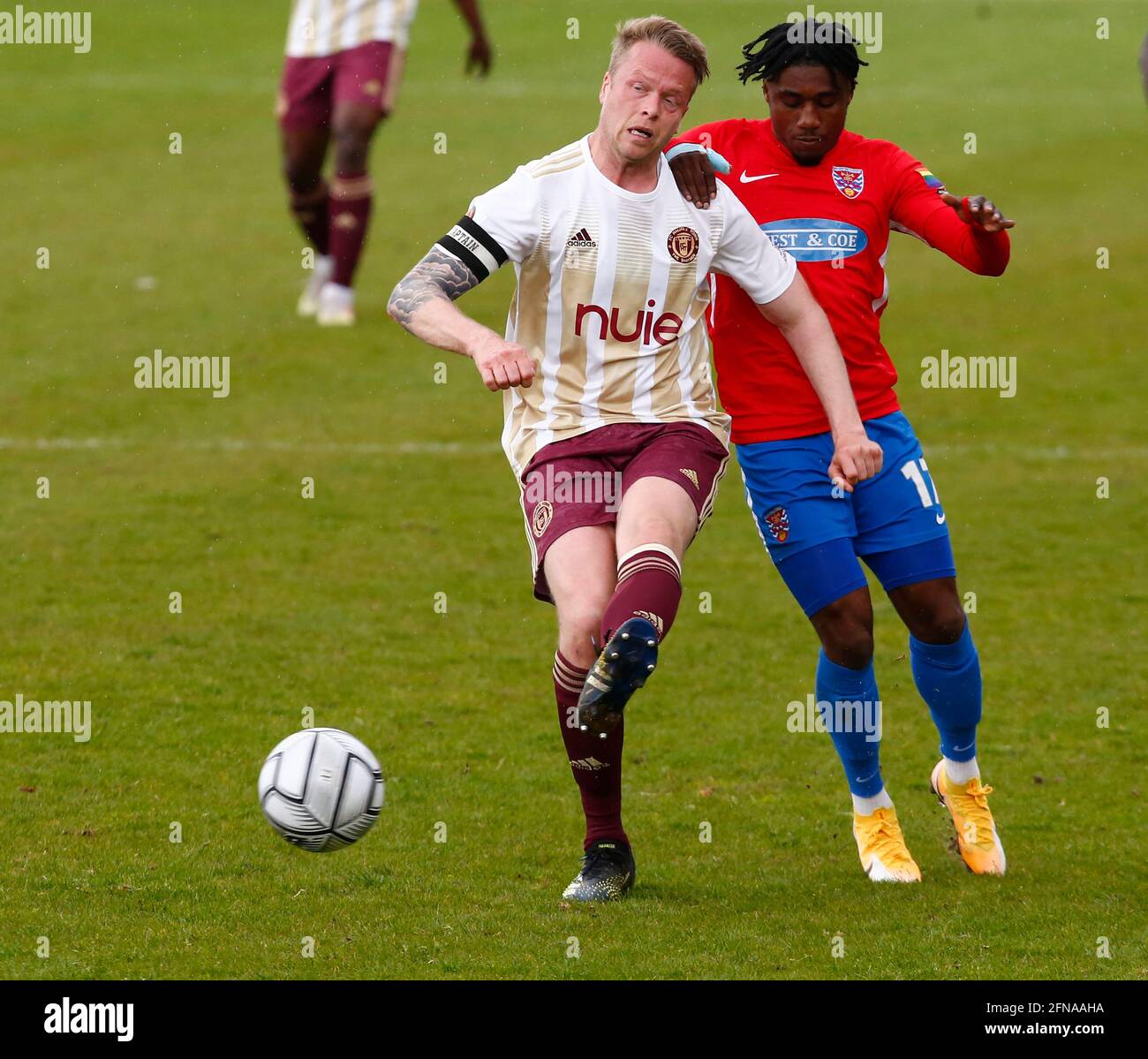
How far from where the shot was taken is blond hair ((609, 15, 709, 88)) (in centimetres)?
516

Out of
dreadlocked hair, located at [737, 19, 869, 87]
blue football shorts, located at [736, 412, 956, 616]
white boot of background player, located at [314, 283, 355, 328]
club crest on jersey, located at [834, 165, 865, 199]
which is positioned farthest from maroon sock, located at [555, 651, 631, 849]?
white boot of background player, located at [314, 283, 355, 328]

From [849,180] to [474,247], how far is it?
1.29 m

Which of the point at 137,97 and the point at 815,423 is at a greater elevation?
the point at 137,97

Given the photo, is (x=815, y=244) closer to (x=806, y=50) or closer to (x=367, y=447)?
(x=806, y=50)

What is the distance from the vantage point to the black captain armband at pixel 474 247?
16.8 ft

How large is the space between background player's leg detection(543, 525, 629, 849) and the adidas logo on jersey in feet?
2.64

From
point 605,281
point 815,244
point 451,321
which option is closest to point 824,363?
point 815,244

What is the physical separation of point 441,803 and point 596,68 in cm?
2221

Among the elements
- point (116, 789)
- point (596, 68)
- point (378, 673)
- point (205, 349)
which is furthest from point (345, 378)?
point (596, 68)

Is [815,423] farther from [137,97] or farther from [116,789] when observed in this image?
[137,97]

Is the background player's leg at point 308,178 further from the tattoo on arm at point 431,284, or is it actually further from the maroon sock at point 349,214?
the tattoo on arm at point 431,284

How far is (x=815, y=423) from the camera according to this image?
5617 millimetres

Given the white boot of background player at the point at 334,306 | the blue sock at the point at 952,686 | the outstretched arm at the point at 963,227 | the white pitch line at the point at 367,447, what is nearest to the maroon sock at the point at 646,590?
the blue sock at the point at 952,686

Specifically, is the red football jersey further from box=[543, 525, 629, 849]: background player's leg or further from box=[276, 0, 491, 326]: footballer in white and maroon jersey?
box=[276, 0, 491, 326]: footballer in white and maroon jersey
